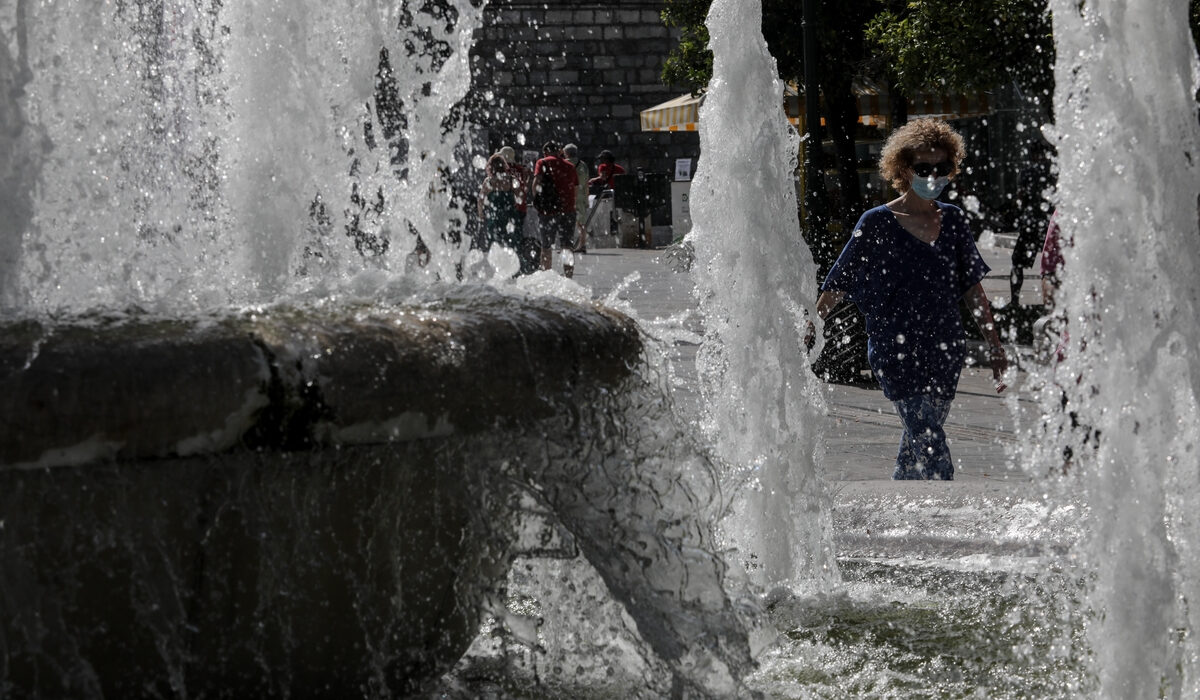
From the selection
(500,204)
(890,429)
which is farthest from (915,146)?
(500,204)

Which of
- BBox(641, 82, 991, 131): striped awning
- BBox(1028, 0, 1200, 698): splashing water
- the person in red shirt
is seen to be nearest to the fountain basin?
BBox(1028, 0, 1200, 698): splashing water

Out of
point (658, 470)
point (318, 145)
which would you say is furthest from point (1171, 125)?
point (318, 145)

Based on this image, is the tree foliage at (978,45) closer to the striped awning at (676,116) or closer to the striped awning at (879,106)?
the striped awning at (879,106)

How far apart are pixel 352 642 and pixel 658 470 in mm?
607

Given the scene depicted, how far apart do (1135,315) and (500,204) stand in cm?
1227

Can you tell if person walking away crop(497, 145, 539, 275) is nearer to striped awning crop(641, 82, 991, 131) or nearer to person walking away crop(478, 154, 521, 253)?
person walking away crop(478, 154, 521, 253)

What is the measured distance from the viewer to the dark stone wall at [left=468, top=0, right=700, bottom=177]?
116ft

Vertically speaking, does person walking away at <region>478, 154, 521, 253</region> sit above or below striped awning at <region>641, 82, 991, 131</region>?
below

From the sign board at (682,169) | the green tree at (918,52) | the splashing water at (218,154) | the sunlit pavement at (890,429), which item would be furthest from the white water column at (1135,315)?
the sign board at (682,169)

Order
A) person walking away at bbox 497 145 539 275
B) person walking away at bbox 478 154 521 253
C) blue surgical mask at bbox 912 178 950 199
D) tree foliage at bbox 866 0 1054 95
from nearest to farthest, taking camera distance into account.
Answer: blue surgical mask at bbox 912 178 950 199 → tree foliage at bbox 866 0 1054 95 → person walking away at bbox 478 154 521 253 → person walking away at bbox 497 145 539 275

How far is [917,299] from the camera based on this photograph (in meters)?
5.10

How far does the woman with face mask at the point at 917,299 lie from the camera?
505cm

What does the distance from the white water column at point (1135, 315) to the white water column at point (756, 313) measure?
48.5 inches

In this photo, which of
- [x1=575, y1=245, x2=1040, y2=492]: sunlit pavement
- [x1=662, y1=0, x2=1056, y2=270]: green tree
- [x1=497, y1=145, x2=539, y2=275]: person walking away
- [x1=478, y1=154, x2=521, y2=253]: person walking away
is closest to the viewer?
[x1=575, y1=245, x2=1040, y2=492]: sunlit pavement
